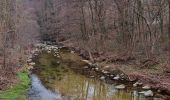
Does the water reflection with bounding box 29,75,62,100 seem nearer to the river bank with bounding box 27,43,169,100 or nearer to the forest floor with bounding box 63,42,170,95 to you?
the river bank with bounding box 27,43,169,100

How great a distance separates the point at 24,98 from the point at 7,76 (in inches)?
215

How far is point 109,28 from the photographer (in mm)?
52094

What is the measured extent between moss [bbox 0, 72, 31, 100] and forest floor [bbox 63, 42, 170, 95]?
979cm

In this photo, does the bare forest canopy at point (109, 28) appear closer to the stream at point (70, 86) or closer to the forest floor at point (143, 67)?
the forest floor at point (143, 67)

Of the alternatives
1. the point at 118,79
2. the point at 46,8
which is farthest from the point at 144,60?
the point at 46,8

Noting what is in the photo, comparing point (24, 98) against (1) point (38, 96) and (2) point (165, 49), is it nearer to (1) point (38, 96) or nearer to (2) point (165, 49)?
(1) point (38, 96)

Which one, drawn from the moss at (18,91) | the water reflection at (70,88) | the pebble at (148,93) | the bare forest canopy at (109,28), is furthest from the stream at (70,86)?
the bare forest canopy at (109,28)

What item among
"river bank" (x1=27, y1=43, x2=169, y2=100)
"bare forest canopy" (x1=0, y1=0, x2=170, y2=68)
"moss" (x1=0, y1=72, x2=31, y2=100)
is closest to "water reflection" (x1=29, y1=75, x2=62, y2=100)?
"moss" (x1=0, y1=72, x2=31, y2=100)

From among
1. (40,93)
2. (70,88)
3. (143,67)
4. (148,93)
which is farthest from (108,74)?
(40,93)

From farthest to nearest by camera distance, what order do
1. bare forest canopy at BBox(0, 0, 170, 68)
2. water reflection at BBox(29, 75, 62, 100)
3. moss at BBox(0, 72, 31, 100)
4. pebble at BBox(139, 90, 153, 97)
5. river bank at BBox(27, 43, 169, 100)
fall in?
bare forest canopy at BBox(0, 0, 170, 68) < river bank at BBox(27, 43, 169, 100) < pebble at BBox(139, 90, 153, 97) < water reflection at BBox(29, 75, 62, 100) < moss at BBox(0, 72, 31, 100)

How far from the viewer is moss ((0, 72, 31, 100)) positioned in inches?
882

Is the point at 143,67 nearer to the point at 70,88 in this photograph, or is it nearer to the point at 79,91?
the point at 70,88

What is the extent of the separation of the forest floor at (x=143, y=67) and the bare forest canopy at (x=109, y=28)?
0.95 metres

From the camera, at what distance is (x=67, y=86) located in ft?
91.1
